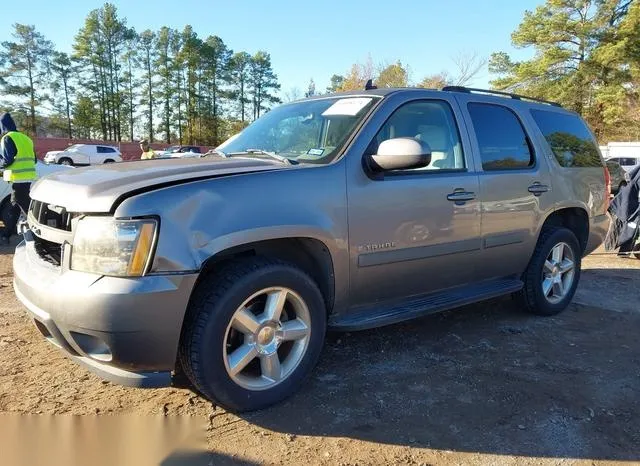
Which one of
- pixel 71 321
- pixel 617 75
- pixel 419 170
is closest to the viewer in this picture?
pixel 71 321

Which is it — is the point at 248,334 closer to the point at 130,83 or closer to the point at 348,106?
the point at 348,106

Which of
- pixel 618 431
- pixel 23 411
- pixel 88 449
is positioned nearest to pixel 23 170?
pixel 23 411

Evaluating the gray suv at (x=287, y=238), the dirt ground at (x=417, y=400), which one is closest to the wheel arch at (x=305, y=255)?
the gray suv at (x=287, y=238)

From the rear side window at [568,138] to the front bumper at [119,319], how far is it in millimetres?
3614

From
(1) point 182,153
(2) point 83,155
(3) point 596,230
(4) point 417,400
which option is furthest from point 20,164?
(2) point 83,155

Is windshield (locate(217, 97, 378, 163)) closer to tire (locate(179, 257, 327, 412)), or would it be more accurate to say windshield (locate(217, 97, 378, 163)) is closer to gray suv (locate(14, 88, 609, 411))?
gray suv (locate(14, 88, 609, 411))

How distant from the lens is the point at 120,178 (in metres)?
2.74

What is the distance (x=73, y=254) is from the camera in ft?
8.38

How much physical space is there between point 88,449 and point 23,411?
1.89ft

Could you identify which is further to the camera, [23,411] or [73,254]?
[23,411]

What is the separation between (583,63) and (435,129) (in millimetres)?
39140

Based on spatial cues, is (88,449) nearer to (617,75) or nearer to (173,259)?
(173,259)

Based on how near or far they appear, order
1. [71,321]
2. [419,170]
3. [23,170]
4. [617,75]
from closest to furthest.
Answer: [71,321]
[419,170]
[23,170]
[617,75]

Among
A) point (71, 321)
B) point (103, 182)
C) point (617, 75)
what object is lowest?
point (71, 321)
